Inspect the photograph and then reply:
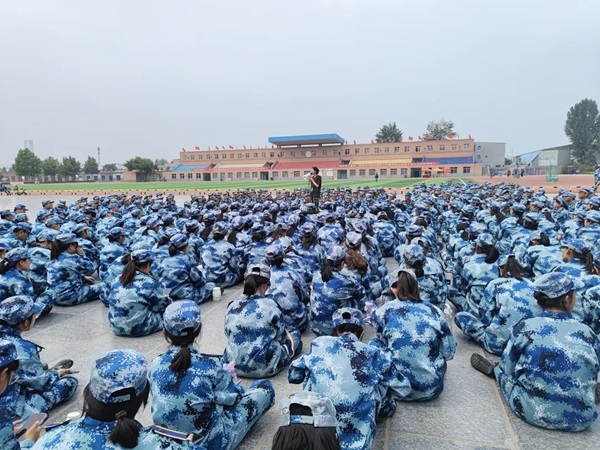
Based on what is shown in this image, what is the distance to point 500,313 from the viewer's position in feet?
15.7

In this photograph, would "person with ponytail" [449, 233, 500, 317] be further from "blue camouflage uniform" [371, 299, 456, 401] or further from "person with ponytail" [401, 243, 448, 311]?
"blue camouflage uniform" [371, 299, 456, 401]

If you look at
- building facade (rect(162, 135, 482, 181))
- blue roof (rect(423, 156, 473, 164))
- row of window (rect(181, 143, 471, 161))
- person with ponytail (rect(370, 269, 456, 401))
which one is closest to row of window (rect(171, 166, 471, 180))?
building facade (rect(162, 135, 482, 181))

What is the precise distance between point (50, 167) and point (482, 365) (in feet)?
386

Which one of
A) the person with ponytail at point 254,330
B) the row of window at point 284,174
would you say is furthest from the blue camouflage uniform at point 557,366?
the row of window at point 284,174

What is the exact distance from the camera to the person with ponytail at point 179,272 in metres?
7.12

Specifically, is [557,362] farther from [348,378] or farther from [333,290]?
[333,290]

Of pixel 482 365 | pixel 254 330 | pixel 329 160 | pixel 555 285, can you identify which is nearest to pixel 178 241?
pixel 254 330

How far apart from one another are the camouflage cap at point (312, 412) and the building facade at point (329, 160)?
70.2 m

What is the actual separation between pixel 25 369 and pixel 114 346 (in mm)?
1968

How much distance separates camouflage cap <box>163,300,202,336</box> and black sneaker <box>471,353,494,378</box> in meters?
3.32

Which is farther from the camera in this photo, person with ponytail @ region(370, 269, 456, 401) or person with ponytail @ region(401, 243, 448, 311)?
person with ponytail @ region(401, 243, 448, 311)

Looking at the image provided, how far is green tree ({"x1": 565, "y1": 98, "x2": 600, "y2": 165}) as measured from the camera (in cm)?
8831

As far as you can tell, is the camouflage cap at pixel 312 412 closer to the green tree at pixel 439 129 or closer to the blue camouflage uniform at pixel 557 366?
the blue camouflage uniform at pixel 557 366

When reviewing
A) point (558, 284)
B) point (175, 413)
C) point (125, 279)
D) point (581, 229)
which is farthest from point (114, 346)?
point (581, 229)
